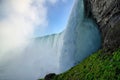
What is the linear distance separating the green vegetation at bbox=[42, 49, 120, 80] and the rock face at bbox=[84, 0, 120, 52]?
3.79ft

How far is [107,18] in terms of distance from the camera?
27.6m

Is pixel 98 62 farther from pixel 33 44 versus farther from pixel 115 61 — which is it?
pixel 33 44

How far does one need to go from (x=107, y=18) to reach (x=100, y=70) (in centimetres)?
903

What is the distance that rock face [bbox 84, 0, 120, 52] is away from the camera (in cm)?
2259

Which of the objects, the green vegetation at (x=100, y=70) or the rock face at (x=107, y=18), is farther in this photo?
the rock face at (x=107, y=18)

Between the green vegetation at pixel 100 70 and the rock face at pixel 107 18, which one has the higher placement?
the rock face at pixel 107 18

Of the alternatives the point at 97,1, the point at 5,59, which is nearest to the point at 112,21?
the point at 97,1

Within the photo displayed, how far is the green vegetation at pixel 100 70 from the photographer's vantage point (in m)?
18.2

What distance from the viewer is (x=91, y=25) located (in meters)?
32.2

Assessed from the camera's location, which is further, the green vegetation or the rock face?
the rock face

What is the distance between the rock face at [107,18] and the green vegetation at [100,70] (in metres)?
1.16

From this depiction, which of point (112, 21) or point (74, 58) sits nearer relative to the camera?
point (112, 21)

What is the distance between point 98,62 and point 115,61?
2413 mm

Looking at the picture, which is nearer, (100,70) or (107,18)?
(100,70)
